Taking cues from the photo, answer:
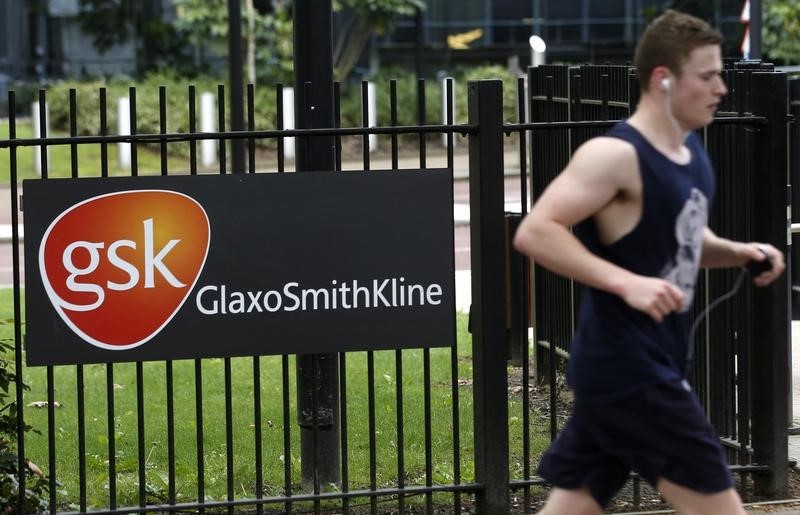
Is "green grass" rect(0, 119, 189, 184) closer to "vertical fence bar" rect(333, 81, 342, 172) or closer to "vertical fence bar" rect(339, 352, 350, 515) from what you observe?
"vertical fence bar" rect(333, 81, 342, 172)

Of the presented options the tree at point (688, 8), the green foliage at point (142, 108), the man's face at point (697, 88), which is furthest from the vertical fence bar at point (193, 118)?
the tree at point (688, 8)

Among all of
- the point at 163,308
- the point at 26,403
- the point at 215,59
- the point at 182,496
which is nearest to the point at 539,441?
the point at 182,496

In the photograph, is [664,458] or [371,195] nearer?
[664,458]

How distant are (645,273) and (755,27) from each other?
51.8 feet

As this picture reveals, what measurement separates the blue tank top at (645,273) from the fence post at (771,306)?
208 cm

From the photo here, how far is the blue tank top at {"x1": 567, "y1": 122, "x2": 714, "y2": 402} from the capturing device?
3582 mm

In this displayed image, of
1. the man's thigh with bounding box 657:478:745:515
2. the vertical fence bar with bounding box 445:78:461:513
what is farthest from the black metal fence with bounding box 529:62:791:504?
the man's thigh with bounding box 657:478:745:515

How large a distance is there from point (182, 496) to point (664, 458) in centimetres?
289

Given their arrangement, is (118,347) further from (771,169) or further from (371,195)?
(771,169)

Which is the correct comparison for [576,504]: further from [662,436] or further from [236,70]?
[236,70]

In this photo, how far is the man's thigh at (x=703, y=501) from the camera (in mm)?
3617

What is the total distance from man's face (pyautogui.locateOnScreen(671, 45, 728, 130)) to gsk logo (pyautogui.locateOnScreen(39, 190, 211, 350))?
2135mm

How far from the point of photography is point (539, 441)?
6.83 metres

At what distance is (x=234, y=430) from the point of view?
286 inches
